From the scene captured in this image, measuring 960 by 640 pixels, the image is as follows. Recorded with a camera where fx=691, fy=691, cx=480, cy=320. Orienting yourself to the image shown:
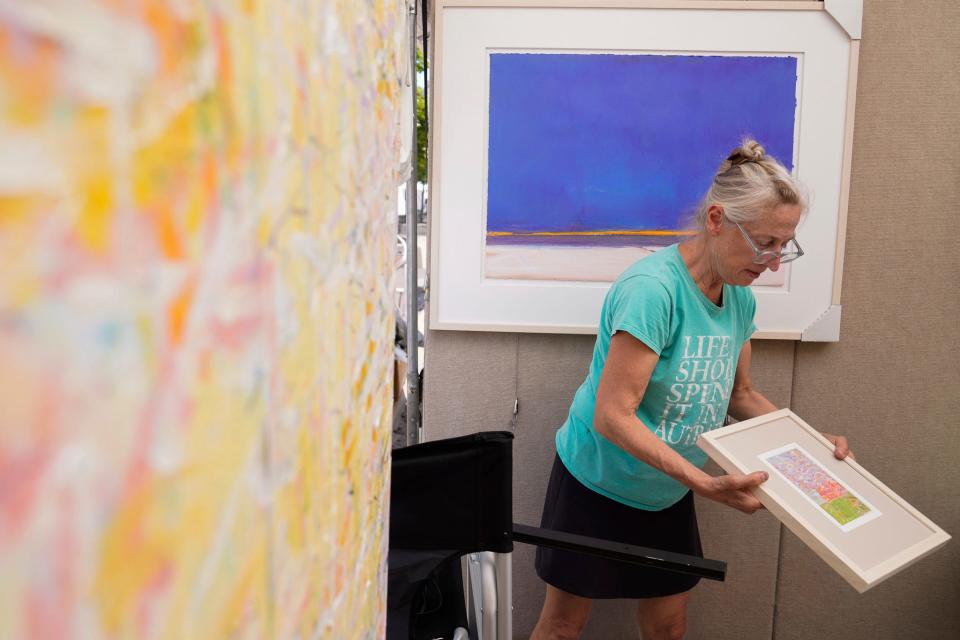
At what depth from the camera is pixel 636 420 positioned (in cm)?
125

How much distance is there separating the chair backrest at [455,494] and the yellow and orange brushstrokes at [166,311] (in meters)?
0.88

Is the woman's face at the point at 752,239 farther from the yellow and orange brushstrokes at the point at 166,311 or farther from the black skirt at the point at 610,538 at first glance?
the yellow and orange brushstrokes at the point at 166,311

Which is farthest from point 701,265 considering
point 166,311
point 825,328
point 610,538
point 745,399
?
point 166,311

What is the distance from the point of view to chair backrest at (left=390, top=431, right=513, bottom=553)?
1.13 meters

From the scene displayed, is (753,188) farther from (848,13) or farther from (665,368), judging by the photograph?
(848,13)

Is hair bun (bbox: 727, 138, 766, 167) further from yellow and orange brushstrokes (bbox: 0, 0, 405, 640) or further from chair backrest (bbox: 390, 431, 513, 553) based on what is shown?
yellow and orange brushstrokes (bbox: 0, 0, 405, 640)

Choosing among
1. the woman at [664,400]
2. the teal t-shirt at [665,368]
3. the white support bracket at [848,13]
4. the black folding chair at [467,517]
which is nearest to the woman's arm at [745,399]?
the woman at [664,400]

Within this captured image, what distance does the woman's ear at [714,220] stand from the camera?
51.3 inches

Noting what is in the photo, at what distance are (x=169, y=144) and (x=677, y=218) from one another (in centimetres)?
181

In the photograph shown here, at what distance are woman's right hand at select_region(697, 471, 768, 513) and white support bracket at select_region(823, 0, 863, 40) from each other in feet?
A: 3.92

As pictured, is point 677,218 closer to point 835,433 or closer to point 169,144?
point 835,433

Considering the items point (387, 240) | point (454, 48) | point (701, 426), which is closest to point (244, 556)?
point (387, 240)

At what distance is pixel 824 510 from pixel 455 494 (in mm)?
621

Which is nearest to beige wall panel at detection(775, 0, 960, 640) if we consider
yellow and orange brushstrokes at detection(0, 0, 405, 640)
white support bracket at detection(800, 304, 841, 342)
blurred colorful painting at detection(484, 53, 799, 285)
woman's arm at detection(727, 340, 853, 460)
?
white support bracket at detection(800, 304, 841, 342)
